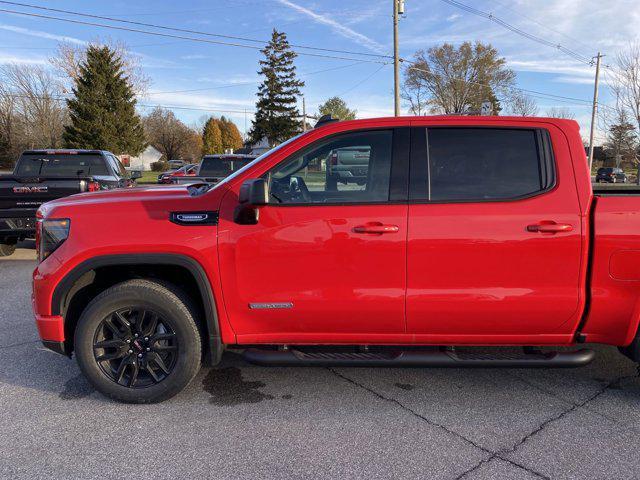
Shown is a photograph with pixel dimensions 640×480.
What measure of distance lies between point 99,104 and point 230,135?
54087 mm

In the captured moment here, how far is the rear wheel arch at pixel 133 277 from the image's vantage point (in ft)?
9.85

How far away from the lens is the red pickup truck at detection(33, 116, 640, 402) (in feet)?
9.53

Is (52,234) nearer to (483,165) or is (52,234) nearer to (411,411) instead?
(411,411)

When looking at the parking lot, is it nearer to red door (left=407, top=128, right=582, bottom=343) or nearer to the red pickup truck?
the red pickup truck

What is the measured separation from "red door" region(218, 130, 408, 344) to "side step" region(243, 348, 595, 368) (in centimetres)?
11

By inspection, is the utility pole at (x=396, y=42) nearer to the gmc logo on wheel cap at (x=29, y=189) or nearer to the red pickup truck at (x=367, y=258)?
the gmc logo on wheel cap at (x=29, y=189)

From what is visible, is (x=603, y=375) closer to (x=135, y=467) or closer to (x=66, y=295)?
(x=135, y=467)

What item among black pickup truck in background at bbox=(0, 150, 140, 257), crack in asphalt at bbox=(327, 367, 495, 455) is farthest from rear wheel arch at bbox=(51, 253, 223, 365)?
black pickup truck in background at bbox=(0, 150, 140, 257)

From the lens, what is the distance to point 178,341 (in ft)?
10.3

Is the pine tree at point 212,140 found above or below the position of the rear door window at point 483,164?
above

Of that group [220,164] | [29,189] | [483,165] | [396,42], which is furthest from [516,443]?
[396,42]

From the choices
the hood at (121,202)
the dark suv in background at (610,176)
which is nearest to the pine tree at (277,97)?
the dark suv in background at (610,176)

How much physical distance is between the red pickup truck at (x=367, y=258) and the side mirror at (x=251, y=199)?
0.01 meters

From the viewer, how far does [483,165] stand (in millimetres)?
3051
